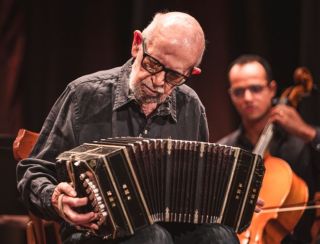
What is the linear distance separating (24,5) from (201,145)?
2.70 meters

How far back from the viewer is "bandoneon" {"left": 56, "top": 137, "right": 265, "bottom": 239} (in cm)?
225

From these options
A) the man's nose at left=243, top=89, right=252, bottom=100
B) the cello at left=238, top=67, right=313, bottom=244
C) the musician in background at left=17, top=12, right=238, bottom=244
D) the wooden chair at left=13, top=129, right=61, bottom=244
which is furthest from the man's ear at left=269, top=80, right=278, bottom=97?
the wooden chair at left=13, top=129, right=61, bottom=244

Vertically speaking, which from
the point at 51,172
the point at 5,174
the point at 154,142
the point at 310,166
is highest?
the point at 154,142

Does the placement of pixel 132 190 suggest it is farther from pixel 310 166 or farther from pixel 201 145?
pixel 310 166

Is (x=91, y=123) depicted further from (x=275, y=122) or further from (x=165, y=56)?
(x=275, y=122)

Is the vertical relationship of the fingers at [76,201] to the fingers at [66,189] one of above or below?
below

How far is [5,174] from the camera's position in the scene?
3162 mm

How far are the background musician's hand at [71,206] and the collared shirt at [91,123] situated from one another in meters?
0.12

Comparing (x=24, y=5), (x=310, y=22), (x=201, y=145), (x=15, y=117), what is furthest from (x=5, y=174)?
(x=310, y=22)

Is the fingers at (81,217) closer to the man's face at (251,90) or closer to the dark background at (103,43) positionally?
the man's face at (251,90)

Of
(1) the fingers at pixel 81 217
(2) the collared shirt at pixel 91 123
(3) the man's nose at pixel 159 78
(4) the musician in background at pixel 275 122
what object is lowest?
(4) the musician in background at pixel 275 122

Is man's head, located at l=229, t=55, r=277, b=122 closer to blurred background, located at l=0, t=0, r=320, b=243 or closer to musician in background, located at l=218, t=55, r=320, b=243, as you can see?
musician in background, located at l=218, t=55, r=320, b=243

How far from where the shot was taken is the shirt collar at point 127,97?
8.83 ft

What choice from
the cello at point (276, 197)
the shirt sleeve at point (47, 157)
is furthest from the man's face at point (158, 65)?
the cello at point (276, 197)
